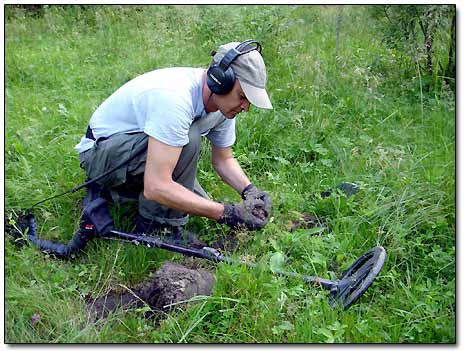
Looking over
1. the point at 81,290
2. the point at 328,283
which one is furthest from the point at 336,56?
the point at 81,290

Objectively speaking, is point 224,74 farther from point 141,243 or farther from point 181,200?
point 141,243

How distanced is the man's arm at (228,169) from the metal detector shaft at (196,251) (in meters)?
0.55

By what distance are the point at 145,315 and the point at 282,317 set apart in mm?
575

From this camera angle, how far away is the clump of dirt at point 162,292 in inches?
99.2

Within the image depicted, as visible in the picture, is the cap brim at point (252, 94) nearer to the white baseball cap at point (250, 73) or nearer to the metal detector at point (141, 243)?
the white baseball cap at point (250, 73)

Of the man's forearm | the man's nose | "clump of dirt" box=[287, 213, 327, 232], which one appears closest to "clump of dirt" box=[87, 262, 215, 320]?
the man's forearm

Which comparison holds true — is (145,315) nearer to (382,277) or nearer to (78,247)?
(78,247)

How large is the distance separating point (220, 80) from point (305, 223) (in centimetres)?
99

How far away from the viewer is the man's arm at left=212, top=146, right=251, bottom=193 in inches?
129

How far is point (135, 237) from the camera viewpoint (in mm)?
2908

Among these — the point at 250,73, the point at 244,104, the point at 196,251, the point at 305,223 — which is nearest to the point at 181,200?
the point at 196,251

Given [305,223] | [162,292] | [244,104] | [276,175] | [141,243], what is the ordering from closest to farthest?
[162,292] → [244,104] → [141,243] → [305,223] → [276,175]

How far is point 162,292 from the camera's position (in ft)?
8.31

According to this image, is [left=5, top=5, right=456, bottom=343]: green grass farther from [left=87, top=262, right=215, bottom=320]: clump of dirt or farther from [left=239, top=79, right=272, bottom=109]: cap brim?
[left=239, top=79, right=272, bottom=109]: cap brim
